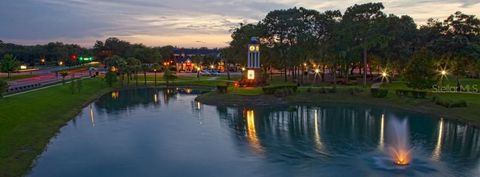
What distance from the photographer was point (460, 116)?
2293 inches

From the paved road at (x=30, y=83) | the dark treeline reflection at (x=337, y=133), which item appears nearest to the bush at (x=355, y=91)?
the dark treeline reflection at (x=337, y=133)

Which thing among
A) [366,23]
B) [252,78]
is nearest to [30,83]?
[252,78]

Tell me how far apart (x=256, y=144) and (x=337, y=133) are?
11.4 m

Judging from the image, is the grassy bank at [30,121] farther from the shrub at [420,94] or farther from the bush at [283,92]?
the shrub at [420,94]

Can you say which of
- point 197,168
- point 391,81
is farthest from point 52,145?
point 391,81

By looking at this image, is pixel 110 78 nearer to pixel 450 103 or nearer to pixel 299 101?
pixel 299 101

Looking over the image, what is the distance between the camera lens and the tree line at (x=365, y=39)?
83.2 meters

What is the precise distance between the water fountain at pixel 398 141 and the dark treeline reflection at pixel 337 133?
2.46ft

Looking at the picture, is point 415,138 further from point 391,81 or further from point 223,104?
point 391,81

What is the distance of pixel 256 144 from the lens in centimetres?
4469

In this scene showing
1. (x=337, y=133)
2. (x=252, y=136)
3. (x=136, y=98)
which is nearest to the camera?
(x=252, y=136)

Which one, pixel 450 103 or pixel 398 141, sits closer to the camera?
pixel 398 141

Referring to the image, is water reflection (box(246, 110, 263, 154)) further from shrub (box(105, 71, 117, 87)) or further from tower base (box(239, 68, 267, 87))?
shrub (box(105, 71, 117, 87))

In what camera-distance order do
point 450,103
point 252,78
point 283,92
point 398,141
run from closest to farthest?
1. point 398,141
2. point 450,103
3. point 283,92
4. point 252,78
